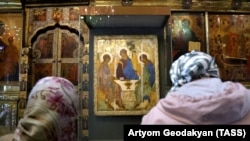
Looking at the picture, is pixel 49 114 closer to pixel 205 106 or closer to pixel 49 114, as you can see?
pixel 49 114

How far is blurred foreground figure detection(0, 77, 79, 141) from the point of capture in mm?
1325

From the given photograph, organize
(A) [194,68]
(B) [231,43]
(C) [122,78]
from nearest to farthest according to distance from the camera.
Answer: (A) [194,68], (C) [122,78], (B) [231,43]

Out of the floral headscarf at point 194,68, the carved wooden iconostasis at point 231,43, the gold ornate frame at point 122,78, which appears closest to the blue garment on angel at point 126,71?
the gold ornate frame at point 122,78

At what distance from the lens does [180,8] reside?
5211 mm

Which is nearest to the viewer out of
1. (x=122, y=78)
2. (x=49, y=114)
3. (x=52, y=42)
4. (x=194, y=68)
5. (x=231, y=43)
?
(x=49, y=114)

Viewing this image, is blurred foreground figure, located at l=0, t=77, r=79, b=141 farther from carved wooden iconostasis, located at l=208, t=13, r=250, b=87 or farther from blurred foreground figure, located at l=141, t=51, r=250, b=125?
carved wooden iconostasis, located at l=208, t=13, r=250, b=87

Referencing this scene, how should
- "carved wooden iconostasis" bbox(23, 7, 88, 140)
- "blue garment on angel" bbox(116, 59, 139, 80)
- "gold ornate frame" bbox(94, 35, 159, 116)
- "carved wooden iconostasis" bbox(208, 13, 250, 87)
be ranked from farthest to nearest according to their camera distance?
"carved wooden iconostasis" bbox(23, 7, 88, 140) < "carved wooden iconostasis" bbox(208, 13, 250, 87) < "blue garment on angel" bbox(116, 59, 139, 80) < "gold ornate frame" bbox(94, 35, 159, 116)

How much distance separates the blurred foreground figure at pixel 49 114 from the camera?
133 centimetres

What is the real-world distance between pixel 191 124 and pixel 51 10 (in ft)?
14.6

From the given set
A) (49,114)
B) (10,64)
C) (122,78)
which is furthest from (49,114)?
(10,64)

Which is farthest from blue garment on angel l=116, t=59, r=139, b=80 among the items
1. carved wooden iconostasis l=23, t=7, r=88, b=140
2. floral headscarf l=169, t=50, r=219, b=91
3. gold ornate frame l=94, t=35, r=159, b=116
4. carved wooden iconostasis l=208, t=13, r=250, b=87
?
floral headscarf l=169, t=50, r=219, b=91

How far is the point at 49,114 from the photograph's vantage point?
4.49 ft

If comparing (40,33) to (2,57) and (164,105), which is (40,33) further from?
(164,105)

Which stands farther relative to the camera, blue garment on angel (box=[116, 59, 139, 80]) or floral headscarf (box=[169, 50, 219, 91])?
blue garment on angel (box=[116, 59, 139, 80])
